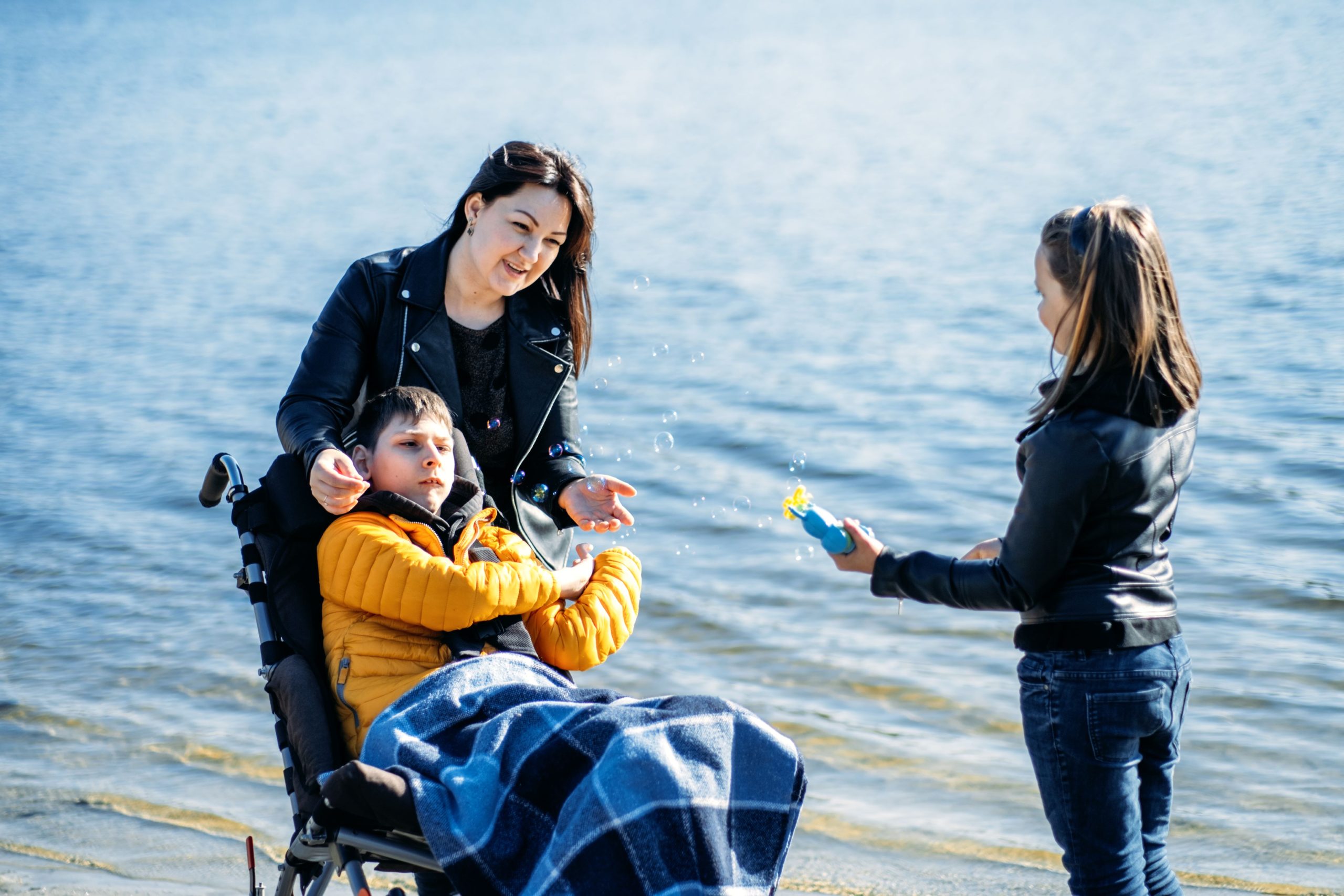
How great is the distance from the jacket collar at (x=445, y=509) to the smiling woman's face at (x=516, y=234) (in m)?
0.50

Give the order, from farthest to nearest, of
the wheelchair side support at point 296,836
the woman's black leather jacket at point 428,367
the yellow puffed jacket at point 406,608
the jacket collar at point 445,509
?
1. the woman's black leather jacket at point 428,367
2. the jacket collar at point 445,509
3. the yellow puffed jacket at point 406,608
4. the wheelchair side support at point 296,836

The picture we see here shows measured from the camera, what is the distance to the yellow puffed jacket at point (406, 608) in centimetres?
288

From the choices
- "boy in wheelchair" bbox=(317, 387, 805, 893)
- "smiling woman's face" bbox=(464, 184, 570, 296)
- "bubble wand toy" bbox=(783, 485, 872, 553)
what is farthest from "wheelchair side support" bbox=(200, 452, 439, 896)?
"bubble wand toy" bbox=(783, 485, 872, 553)

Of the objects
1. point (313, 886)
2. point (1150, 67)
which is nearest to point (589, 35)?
point (1150, 67)

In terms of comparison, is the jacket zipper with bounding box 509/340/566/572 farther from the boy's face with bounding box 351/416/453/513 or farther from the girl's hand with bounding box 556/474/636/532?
the boy's face with bounding box 351/416/453/513

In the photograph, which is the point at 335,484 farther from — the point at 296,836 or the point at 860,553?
the point at 860,553

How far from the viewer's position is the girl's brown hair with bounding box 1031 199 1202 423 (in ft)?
8.48

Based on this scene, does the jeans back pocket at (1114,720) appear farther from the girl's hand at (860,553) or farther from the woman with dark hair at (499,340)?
the woman with dark hair at (499,340)

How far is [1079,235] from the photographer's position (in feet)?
8.64

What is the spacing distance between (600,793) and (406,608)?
26.6 inches

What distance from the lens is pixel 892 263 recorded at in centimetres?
1245

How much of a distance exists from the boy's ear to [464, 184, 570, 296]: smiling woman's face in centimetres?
51

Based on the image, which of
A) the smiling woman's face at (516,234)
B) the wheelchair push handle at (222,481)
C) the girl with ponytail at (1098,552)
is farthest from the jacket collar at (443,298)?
the girl with ponytail at (1098,552)

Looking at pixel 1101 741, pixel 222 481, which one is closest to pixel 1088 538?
pixel 1101 741
